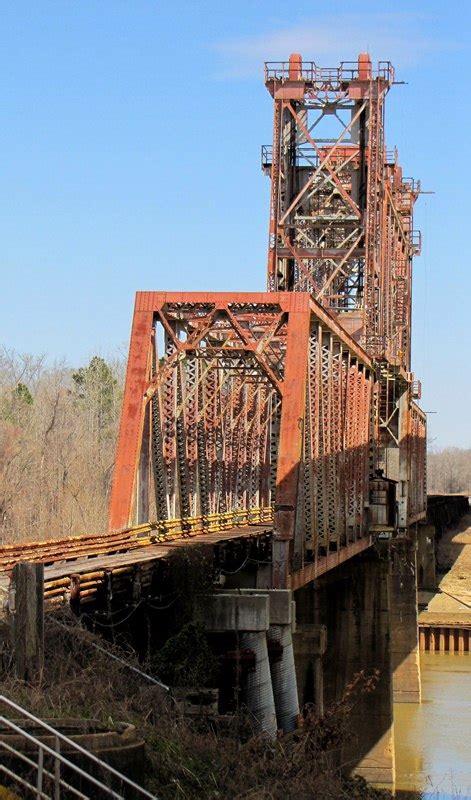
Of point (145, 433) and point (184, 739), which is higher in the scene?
point (145, 433)

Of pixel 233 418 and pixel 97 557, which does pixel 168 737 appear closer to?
pixel 97 557

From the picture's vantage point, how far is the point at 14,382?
348 ft

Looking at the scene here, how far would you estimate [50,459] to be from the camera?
285 ft

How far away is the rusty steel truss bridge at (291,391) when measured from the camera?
94.1 ft

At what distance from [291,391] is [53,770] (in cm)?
1719

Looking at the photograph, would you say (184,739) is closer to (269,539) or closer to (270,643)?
(270,643)

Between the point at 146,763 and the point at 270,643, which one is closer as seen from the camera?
the point at 146,763

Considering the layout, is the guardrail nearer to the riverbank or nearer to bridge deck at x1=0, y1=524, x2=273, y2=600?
bridge deck at x1=0, y1=524, x2=273, y2=600

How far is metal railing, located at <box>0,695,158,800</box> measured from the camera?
488 inches

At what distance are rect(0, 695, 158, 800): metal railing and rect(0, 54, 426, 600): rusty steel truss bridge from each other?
190 inches

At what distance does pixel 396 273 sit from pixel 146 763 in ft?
201

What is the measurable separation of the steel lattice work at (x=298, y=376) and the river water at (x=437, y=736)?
724 cm

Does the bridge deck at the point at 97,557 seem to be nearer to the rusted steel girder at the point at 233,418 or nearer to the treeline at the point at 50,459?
the rusted steel girder at the point at 233,418

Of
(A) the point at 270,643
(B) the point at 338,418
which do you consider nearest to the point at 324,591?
(B) the point at 338,418
